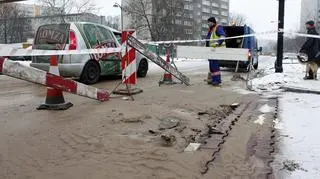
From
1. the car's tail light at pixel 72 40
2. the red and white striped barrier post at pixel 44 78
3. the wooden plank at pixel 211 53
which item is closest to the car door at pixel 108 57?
the car's tail light at pixel 72 40

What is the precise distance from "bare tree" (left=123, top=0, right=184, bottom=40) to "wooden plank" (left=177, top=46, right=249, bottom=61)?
4516cm

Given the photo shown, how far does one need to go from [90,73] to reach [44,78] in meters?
5.22

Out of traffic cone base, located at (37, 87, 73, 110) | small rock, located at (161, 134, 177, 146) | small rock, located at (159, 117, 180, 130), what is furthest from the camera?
traffic cone base, located at (37, 87, 73, 110)

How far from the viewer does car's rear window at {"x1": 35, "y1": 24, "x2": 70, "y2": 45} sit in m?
10.6

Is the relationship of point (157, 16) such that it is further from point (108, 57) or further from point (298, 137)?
point (298, 137)

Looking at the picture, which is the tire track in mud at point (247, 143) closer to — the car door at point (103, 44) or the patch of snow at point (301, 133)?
the patch of snow at point (301, 133)

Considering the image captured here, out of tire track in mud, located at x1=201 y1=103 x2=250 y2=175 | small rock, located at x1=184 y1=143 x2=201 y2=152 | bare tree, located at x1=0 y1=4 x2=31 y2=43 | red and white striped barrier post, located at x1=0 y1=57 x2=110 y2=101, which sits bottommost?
tire track in mud, located at x1=201 y1=103 x2=250 y2=175


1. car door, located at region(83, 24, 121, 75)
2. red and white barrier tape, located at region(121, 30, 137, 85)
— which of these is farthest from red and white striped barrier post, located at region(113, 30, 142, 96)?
car door, located at region(83, 24, 121, 75)

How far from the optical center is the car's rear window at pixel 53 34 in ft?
34.8

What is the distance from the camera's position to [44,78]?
6.04 m

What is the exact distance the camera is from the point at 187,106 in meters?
7.39

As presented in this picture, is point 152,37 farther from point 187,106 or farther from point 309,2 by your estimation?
point 187,106

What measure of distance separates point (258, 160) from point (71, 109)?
11.6 ft

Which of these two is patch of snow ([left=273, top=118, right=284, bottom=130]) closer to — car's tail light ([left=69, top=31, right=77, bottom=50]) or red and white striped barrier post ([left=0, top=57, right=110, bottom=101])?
red and white striped barrier post ([left=0, top=57, right=110, bottom=101])
